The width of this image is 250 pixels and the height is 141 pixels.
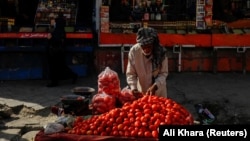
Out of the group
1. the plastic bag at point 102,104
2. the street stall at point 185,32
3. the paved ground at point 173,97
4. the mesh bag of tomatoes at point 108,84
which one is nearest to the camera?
the plastic bag at point 102,104

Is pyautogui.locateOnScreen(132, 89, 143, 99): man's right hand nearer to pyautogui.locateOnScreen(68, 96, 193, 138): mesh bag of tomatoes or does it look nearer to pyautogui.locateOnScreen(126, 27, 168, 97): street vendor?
pyautogui.locateOnScreen(126, 27, 168, 97): street vendor

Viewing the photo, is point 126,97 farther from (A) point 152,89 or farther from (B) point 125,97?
(A) point 152,89

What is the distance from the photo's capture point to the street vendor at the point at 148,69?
538 centimetres

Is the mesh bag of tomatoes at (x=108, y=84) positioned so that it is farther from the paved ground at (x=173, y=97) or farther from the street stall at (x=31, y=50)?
the street stall at (x=31, y=50)

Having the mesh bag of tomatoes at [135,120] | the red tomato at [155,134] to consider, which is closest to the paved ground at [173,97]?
the mesh bag of tomatoes at [135,120]

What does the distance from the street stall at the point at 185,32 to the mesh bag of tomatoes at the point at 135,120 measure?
6.16 meters

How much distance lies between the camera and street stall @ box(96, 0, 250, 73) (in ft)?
36.0

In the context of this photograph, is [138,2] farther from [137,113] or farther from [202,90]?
[137,113]

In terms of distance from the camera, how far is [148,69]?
18.3 ft

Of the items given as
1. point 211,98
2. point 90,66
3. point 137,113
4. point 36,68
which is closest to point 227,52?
point 211,98

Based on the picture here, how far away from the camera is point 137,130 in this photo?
4504 mm

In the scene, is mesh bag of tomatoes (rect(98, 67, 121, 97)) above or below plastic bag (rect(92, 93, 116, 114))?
above

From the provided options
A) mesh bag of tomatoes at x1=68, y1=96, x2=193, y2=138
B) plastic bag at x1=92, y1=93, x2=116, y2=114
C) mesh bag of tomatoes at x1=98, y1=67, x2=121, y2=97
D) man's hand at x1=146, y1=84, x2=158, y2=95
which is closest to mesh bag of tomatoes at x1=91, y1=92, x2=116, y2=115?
plastic bag at x1=92, y1=93, x2=116, y2=114

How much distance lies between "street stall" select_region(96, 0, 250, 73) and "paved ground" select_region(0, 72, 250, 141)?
29 centimetres
